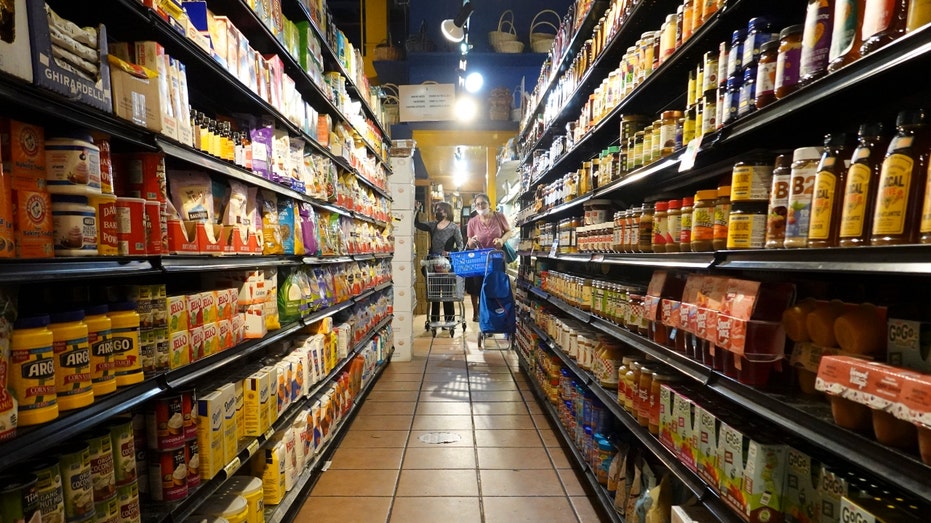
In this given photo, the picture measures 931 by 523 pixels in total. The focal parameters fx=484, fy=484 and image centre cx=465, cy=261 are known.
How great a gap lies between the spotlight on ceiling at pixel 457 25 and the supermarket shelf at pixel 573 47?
1.65 meters

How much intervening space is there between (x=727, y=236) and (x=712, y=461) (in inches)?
27.6

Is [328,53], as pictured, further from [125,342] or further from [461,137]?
[461,137]

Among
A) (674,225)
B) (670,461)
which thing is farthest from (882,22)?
(670,461)

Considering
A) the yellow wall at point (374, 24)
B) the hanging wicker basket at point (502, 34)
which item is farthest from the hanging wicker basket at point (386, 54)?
the hanging wicker basket at point (502, 34)

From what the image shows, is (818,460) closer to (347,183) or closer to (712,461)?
(712,461)

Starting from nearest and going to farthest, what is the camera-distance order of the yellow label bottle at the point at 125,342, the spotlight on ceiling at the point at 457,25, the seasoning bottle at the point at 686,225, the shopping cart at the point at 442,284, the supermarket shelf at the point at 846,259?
1. the supermarket shelf at the point at 846,259
2. the yellow label bottle at the point at 125,342
3. the seasoning bottle at the point at 686,225
4. the spotlight on ceiling at the point at 457,25
5. the shopping cart at the point at 442,284

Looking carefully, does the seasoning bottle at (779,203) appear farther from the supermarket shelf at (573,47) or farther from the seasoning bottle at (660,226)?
the supermarket shelf at (573,47)

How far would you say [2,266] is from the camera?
0.94 metres

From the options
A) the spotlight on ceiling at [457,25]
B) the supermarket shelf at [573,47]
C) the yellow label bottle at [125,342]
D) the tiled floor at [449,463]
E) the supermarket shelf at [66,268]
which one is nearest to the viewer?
the supermarket shelf at [66,268]

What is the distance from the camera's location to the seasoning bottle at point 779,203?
1218 mm

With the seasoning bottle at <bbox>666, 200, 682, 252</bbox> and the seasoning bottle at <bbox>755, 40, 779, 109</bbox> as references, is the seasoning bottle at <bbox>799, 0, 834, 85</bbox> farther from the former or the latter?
the seasoning bottle at <bbox>666, 200, 682, 252</bbox>

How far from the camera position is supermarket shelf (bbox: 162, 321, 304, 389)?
5.01 ft

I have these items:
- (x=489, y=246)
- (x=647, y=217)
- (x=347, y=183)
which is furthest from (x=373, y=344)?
(x=647, y=217)

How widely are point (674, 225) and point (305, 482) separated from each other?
7.63 ft
